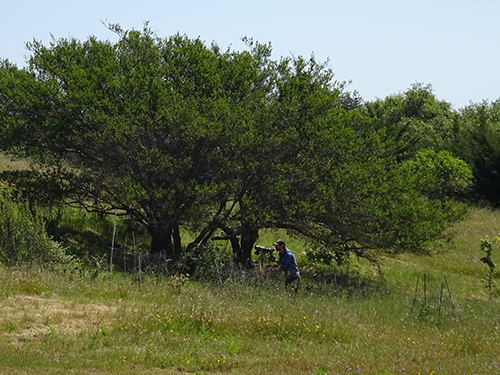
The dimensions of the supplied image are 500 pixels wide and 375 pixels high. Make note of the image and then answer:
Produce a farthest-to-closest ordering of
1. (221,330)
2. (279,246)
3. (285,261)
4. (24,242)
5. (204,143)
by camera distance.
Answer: (204,143) → (24,242) → (285,261) → (279,246) → (221,330)

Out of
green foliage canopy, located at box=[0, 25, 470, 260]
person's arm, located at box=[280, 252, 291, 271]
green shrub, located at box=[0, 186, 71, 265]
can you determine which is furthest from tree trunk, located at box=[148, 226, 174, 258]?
person's arm, located at box=[280, 252, 291, 271]

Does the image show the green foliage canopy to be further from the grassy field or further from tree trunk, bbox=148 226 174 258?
the grassy field

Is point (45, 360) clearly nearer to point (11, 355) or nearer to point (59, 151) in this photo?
point (11, 355)

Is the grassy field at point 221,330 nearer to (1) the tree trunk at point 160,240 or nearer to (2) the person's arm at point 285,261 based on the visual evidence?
(2) the person's arm at point 285,261

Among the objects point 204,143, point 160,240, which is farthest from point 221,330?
point 160,240

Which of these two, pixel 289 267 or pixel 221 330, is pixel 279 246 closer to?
pixel 289 267

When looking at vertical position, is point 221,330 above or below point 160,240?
below

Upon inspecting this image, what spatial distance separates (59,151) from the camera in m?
18.3

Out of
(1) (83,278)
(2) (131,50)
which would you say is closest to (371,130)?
(2) (131,50)

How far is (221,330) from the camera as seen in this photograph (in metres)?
9.64

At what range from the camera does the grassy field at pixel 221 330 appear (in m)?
8.08

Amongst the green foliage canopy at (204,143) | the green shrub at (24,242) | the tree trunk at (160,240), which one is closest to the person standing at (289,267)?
the green foliage canopy at (204,143)

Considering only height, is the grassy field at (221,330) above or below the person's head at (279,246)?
below

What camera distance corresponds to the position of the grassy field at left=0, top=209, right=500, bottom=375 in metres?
8.08
